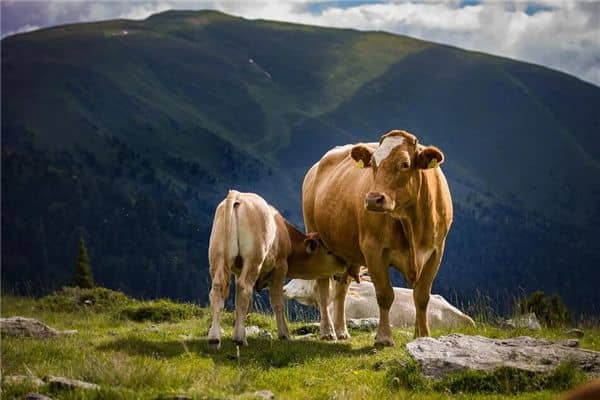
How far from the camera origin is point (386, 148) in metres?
13.9

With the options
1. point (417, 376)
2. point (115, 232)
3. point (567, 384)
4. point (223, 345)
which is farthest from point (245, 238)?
point (115, 232)

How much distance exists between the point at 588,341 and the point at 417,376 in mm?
5399

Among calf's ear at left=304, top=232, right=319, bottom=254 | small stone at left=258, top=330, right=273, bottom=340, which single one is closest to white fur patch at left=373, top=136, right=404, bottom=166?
calf's ear at left=304, top=232, right=319, bottom=254

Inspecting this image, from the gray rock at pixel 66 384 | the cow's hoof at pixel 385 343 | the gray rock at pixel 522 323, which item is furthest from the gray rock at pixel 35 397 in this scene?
the gray rock at pixel 522 323

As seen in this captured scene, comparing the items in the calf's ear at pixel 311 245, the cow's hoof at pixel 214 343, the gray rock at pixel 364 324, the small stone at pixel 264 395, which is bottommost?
the gray rock at pixel 364 324

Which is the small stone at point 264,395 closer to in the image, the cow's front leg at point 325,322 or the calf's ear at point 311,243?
the cow's front leg at point 325,322

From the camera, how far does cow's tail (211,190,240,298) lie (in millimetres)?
13930

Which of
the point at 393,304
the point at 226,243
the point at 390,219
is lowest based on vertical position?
the point at 393,304

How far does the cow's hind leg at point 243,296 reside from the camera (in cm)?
1385

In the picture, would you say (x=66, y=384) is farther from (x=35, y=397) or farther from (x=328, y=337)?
(x=328, y=337)

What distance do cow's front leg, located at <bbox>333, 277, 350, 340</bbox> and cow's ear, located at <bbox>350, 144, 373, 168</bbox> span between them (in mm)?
3366

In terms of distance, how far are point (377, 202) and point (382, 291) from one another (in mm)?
2125

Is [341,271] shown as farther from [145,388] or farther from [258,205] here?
[145,388]

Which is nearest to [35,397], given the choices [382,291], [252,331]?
[382,291]
